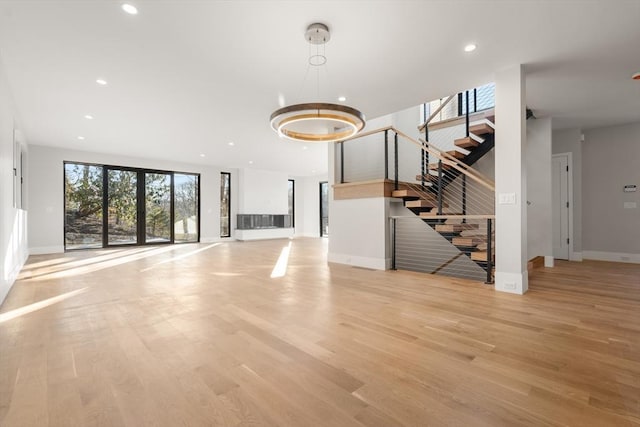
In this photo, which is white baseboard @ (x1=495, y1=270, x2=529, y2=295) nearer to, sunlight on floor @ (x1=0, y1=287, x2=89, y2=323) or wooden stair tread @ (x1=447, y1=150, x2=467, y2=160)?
wooden stair tread @ (x1=447, y1=150, x2=467, y2=160)

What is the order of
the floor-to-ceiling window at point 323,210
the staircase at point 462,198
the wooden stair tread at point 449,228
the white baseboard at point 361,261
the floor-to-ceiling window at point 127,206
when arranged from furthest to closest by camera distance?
the floor-to-ceiling window at point 323,210 → the floor-to-ceiling window at point 127,206 → the white baseboard at point 361,261 → the wooden stair tread at point 449,228 → the staircase at point 462,198

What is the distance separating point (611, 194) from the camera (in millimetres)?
6484

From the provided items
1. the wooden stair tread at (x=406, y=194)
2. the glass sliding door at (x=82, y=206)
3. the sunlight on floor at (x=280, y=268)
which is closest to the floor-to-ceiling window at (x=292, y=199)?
the sunlight on floor at (x=280, y=268)

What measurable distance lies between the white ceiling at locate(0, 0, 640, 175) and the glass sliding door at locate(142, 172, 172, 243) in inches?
159

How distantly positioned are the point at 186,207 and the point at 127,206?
1848 millimetres

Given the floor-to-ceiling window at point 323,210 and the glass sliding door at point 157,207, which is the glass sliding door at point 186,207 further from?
the floor-to-ceiling window at point 323,210

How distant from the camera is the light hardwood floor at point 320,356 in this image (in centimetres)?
156

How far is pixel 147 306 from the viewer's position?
133 inches

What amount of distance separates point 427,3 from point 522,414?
311cm

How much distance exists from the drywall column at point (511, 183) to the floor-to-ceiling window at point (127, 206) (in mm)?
9890

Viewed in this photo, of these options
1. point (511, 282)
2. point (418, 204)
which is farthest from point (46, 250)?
point (511, 282)

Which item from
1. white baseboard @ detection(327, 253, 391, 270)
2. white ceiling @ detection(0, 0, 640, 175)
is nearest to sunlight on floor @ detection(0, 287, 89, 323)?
white ceiling @ detection(0, 0, 640, 175)

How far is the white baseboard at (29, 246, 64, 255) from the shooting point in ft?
26.1

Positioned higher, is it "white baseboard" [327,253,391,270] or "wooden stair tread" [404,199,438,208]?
"wooden stair tread" [404,199,438,208]
